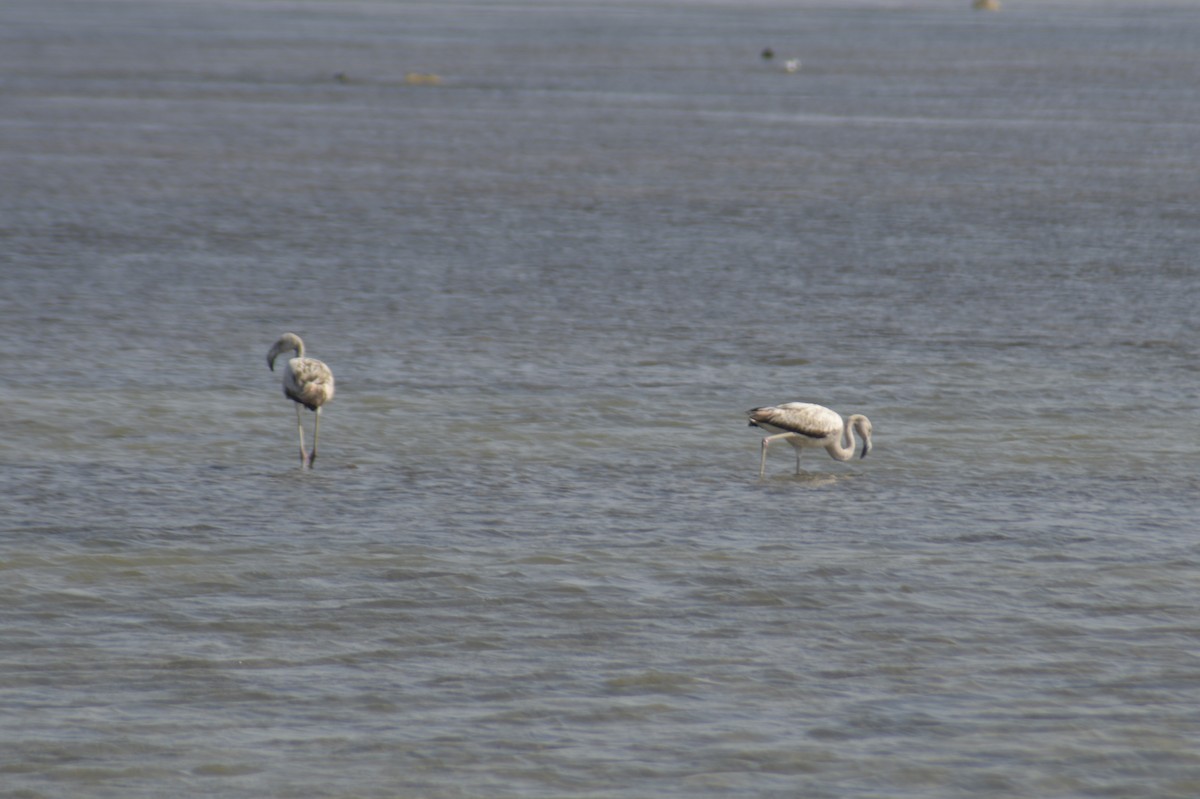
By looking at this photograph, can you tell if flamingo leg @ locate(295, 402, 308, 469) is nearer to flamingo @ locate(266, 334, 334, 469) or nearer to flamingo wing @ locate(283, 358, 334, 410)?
Result: flamingo @ locate(266, 334, 334, 469)

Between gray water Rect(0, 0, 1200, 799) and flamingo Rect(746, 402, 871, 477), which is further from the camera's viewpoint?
flamingo Rect(746, 402, 871, 477)

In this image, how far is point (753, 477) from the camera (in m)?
16.1

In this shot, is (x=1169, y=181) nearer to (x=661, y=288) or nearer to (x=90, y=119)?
(x=661, y=288)

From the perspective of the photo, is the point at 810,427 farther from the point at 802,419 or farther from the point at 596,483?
the point at 596,483

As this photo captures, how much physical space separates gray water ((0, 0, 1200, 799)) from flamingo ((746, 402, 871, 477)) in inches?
10.8

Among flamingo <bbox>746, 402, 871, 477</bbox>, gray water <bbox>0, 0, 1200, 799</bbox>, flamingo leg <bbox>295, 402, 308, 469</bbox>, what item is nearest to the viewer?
gray water <bbox>0, 0, 1200, 799</bbox>

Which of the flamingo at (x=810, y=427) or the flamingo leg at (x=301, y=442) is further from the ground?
the flamingo at (x=810, y=427)

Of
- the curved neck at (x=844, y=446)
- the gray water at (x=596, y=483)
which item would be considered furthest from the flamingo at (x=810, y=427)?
the gray water at (x=596, y=483)

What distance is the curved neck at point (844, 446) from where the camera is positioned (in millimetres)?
16219

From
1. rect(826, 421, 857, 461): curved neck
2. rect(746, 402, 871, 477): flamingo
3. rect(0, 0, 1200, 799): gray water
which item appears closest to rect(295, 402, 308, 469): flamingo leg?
rect(0, 0, 1200, 799): gray water

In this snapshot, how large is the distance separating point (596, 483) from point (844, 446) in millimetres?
2141

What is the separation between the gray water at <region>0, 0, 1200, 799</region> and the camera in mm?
10211

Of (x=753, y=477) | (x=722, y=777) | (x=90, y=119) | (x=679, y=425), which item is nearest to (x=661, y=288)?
(x=679, y=425)

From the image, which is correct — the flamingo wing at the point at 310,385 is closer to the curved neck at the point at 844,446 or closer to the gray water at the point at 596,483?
the gray water at the point at 596,483
